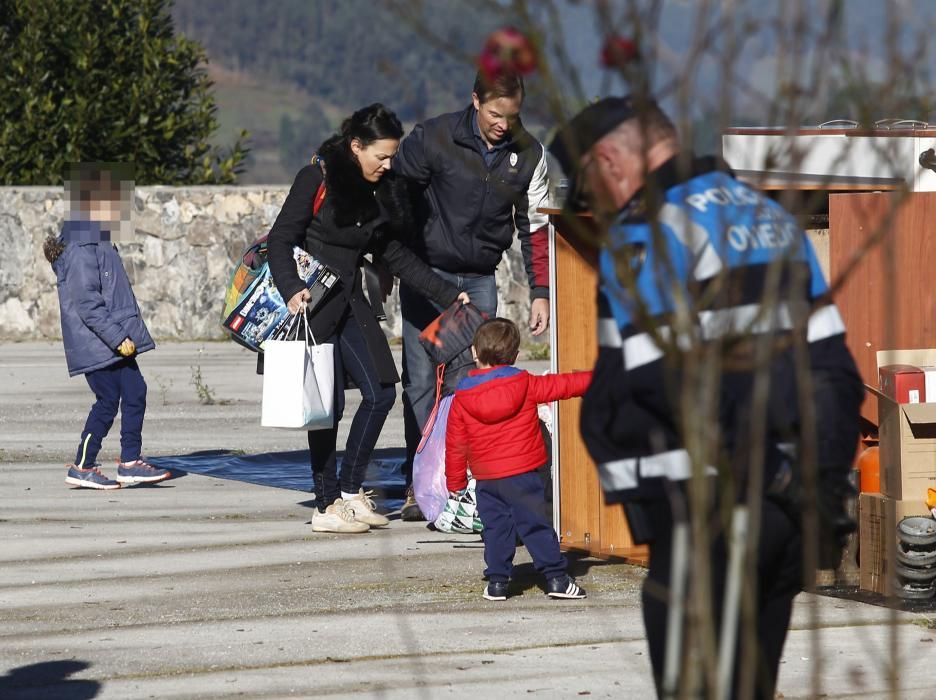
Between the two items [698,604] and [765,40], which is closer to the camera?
[765,40]

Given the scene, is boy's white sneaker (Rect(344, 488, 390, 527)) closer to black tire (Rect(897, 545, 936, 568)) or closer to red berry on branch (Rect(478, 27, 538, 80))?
black tire (Rect(897, 545, 936, 568))

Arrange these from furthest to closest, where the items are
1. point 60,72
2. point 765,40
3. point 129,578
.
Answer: point 60,72 < point 129,578 < point 765,40

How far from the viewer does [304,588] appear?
653 centimetres

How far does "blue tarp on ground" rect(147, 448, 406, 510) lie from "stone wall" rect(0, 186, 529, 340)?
23.5 ft

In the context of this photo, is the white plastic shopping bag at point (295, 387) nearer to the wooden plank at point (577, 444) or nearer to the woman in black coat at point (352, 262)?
the woman in black coat at point (352, 262)

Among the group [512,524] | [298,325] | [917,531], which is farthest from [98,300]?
[917,531]

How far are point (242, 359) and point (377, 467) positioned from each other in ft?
20.8

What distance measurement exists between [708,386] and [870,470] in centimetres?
424

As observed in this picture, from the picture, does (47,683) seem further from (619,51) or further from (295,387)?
(619,51)

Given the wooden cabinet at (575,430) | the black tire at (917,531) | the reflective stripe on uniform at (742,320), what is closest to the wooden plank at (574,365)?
the wooden cabinet at (575,430)

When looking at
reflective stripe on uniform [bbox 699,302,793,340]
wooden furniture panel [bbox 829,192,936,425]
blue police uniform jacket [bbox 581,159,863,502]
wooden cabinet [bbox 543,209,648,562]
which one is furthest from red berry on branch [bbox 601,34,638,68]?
wooden cabinet [bbox 543,209,648,562]

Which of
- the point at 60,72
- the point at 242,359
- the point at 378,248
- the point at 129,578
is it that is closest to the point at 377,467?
A: the point at 378,248

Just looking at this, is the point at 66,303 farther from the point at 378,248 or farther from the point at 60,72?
the point at 60,72

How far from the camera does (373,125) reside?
7160 millimetres
